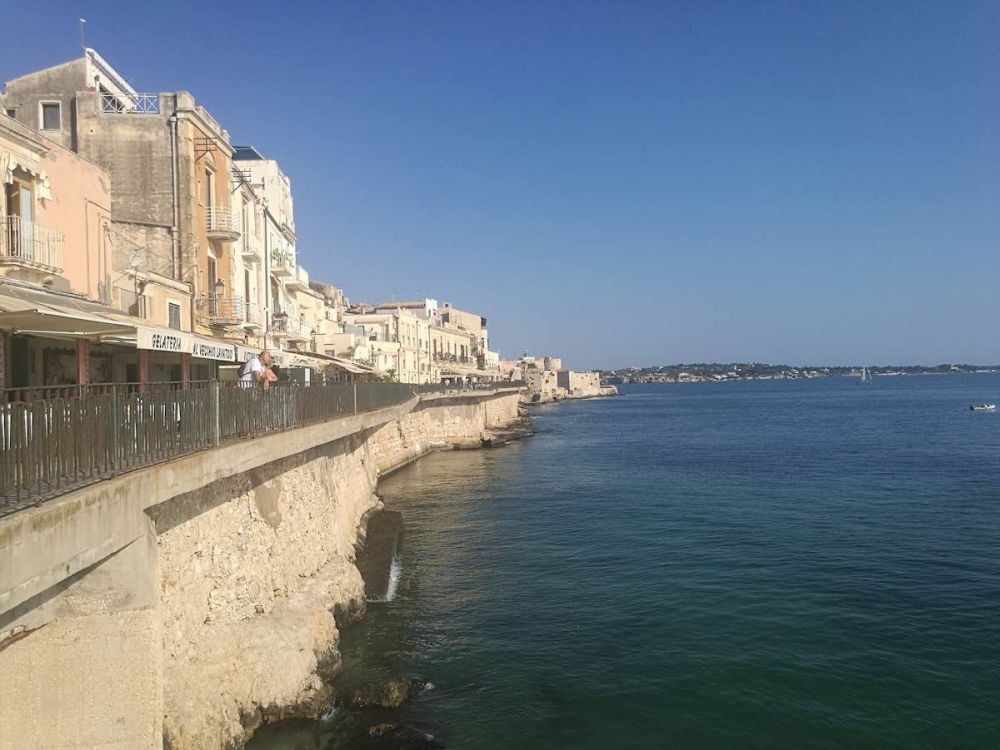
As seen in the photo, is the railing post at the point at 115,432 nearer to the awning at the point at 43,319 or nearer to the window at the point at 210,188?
the awning at the point at 43,319

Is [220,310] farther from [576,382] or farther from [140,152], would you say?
[576,382]

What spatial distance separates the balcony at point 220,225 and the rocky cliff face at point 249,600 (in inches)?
414

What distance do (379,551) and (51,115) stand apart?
681 inches

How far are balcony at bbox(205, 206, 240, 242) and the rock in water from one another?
11061mm

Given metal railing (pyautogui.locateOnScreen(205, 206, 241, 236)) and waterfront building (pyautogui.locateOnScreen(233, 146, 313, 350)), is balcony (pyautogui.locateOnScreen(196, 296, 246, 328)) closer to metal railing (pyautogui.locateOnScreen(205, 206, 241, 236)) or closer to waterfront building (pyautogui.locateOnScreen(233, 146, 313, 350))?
metal railing (pyautogui.locateOnScreen(205, 206, 241, 236))

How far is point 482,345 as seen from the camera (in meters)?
109

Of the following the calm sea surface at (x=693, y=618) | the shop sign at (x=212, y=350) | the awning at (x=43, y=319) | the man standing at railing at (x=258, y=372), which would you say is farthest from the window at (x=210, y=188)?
the awning at (x=43, y=319)

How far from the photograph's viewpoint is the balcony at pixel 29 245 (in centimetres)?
1419

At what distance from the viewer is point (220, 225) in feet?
79.7

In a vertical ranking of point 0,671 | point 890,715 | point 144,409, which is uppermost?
point 144,409

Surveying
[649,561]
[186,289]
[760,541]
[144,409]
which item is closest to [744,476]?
[760,541]

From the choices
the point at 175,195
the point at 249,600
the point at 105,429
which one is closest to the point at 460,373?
the point at 175,195

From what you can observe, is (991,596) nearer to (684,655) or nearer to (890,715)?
(890,715)

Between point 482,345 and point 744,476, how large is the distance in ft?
240
